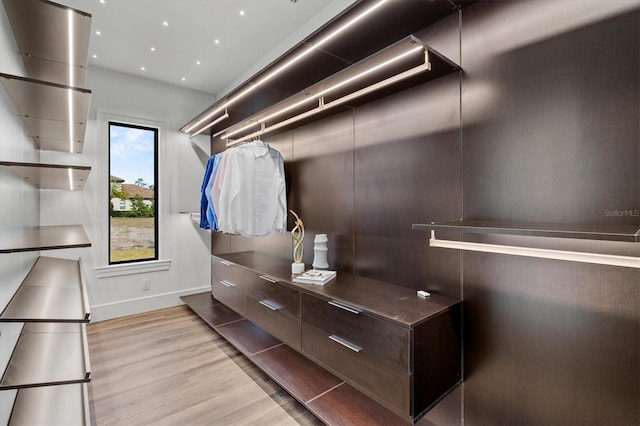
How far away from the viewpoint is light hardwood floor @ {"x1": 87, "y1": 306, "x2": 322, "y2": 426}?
6.66 feet

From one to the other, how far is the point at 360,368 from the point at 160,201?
365cm

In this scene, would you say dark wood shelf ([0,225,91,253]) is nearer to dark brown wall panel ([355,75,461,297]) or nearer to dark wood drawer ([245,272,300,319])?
dark wood drawer ([245,272,300,319])

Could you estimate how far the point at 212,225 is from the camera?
3.29 m

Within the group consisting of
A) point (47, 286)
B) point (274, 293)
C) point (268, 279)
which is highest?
point (47, 286)

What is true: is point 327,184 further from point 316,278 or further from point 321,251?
point 316,278

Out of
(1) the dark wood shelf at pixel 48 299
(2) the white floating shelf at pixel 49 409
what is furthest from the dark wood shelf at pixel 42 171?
(2) the white floating shelf at pixel 49 409

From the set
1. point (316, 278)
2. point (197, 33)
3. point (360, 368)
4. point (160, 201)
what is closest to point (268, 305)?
point (316, 278)

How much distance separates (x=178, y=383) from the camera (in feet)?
7.93

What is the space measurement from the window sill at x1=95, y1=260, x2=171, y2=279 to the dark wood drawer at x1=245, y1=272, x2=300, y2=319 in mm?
1939

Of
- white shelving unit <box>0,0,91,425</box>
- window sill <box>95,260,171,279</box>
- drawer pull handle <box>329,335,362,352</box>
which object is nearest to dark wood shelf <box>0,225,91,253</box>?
white shelving unit <box>0,0,91,425</box>

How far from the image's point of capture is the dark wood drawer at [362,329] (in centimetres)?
150

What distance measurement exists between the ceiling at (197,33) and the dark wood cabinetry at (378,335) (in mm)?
2242

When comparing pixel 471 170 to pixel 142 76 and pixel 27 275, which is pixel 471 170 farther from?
pixel 142 76

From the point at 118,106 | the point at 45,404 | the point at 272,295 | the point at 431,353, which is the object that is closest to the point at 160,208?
the point at 118,106
